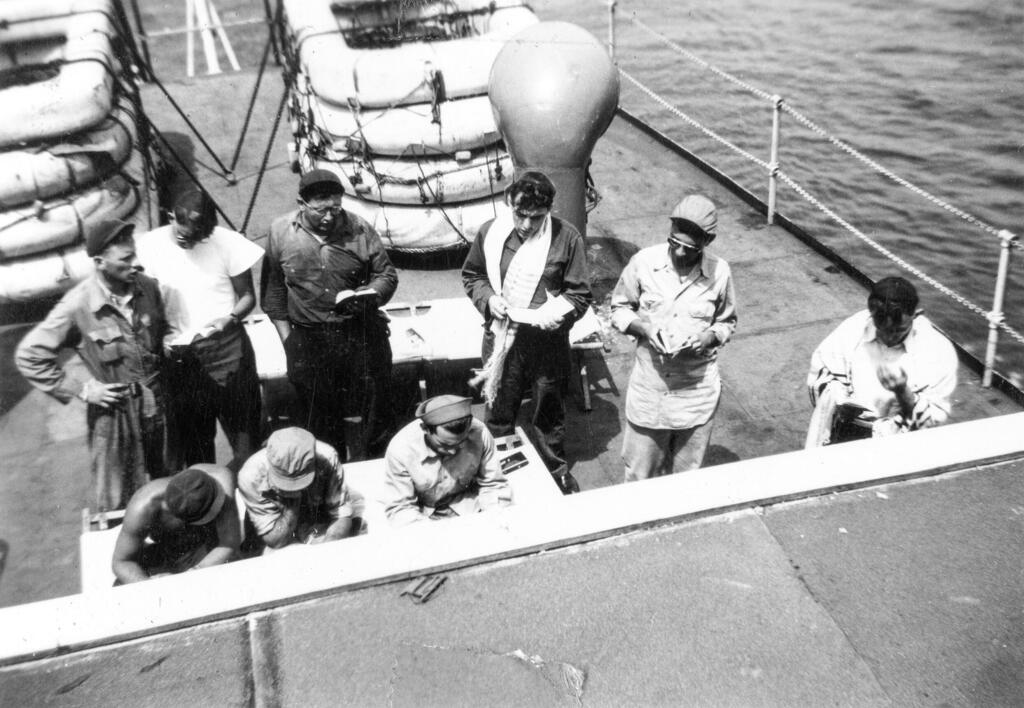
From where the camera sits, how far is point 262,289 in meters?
4.65

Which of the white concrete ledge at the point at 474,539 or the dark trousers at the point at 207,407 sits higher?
the white concrete ledge at the point at 474,539

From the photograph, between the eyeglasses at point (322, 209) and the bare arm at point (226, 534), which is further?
the eyeglasses at point (322, 209)

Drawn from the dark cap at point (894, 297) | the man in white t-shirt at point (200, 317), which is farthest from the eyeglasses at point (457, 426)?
the dark cap at point (894, 297)

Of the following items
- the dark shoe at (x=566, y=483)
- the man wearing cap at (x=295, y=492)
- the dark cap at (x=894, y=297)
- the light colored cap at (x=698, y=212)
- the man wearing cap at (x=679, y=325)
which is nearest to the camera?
the dark cap at (x=894, y=297)

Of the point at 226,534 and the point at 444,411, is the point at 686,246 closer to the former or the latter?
the point at 444,411

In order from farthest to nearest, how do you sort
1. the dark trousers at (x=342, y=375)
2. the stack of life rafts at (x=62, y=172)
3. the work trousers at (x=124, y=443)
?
1. the stack of life rafts at (x=62, y=172)
2. the dark trousers at (x=342, y=375)
3. the work trousers at (x=124, y=443)

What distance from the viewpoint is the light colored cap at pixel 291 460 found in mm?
3719

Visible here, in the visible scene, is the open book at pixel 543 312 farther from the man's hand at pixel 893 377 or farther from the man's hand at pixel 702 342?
the man's hand at pixel 893 377

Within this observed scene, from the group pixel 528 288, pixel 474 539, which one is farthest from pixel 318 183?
pixel 474 539

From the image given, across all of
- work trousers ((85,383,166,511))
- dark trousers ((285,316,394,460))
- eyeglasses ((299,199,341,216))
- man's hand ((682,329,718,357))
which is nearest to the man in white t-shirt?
work trousers ((85,383,166,511))

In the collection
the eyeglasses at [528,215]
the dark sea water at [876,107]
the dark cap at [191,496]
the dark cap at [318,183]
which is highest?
the dark cap at [318,183]

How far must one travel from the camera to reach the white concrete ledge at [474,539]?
2.49 meters

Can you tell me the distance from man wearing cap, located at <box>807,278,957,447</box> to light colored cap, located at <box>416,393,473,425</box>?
59.0 inches

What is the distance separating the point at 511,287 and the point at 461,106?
10.2 ft
